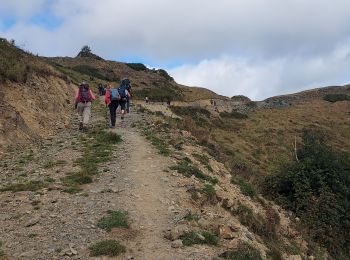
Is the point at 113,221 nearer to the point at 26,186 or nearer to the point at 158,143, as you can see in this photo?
the point at 26,186

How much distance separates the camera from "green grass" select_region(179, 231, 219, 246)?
7.96m

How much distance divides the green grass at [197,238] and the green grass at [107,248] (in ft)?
3.61

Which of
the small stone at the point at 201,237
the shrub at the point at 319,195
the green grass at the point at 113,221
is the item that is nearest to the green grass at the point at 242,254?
the small stone at the point at 201,237

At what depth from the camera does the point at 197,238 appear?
8.08 metres

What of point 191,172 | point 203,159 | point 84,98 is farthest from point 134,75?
point 191,172

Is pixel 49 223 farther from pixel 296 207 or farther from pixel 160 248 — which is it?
pixel 296 207

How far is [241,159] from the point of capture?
90.6 ft

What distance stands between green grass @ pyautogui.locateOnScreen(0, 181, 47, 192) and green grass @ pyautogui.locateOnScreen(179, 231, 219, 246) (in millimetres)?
4009

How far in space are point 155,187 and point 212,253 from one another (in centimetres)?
366

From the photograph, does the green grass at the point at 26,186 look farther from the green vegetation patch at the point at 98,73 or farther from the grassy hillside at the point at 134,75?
the green vegetation patch at the point at 98,73

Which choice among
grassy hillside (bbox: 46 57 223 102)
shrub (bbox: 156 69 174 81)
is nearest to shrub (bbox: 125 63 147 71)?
grassy hillside (bbox: 46 57 223 102)

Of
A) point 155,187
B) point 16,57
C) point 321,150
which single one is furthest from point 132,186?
point 16,57

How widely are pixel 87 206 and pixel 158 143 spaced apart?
7.16m

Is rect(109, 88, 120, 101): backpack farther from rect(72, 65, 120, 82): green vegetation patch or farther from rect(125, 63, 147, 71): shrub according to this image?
rect(125, 63, 147, 71): shrub
